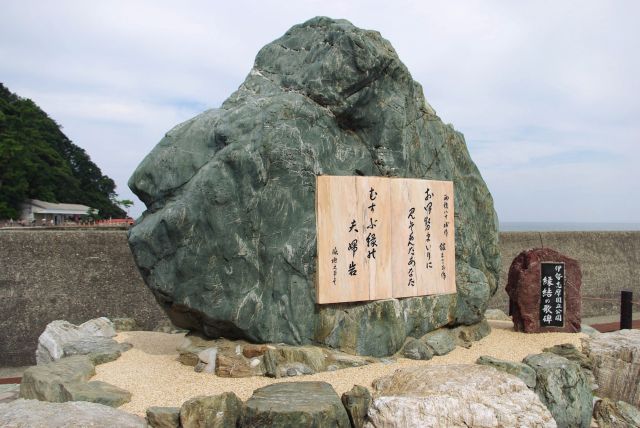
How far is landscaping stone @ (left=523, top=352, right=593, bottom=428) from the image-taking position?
572 cm

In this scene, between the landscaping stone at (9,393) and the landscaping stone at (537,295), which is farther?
the landscaping stone at (537,295)

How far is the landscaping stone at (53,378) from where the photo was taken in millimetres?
4836

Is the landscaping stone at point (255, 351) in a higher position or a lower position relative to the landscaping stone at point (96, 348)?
higher

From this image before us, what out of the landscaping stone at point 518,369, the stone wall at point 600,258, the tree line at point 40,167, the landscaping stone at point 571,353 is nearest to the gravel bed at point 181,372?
→ the landscaping stone at point 571,353

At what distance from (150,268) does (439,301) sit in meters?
3.55

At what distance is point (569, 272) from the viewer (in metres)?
8.06

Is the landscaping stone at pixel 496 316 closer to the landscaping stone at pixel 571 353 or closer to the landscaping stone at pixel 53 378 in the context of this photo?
the landscaping stone at pixel 571 353

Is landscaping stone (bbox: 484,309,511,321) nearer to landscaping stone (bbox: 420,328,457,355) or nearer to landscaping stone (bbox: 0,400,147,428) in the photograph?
landscaping stone (bbox: 420,328,457,355)

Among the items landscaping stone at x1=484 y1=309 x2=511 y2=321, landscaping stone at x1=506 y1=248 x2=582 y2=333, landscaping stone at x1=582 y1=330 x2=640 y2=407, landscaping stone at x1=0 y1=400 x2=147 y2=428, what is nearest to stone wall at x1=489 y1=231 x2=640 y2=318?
landscaping stone at x1=484 y1=309 x2=511 y2=321

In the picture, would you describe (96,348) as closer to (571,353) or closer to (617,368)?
(571,353)

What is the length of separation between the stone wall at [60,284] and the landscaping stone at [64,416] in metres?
4.54

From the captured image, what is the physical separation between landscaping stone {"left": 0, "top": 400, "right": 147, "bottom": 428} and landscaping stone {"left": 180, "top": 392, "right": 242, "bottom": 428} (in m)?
0.34

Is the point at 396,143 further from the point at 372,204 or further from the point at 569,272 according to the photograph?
the point at 569,272

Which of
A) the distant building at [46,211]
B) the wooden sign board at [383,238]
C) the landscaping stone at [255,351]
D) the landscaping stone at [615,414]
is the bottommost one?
the landscaping stone at [615,414]
